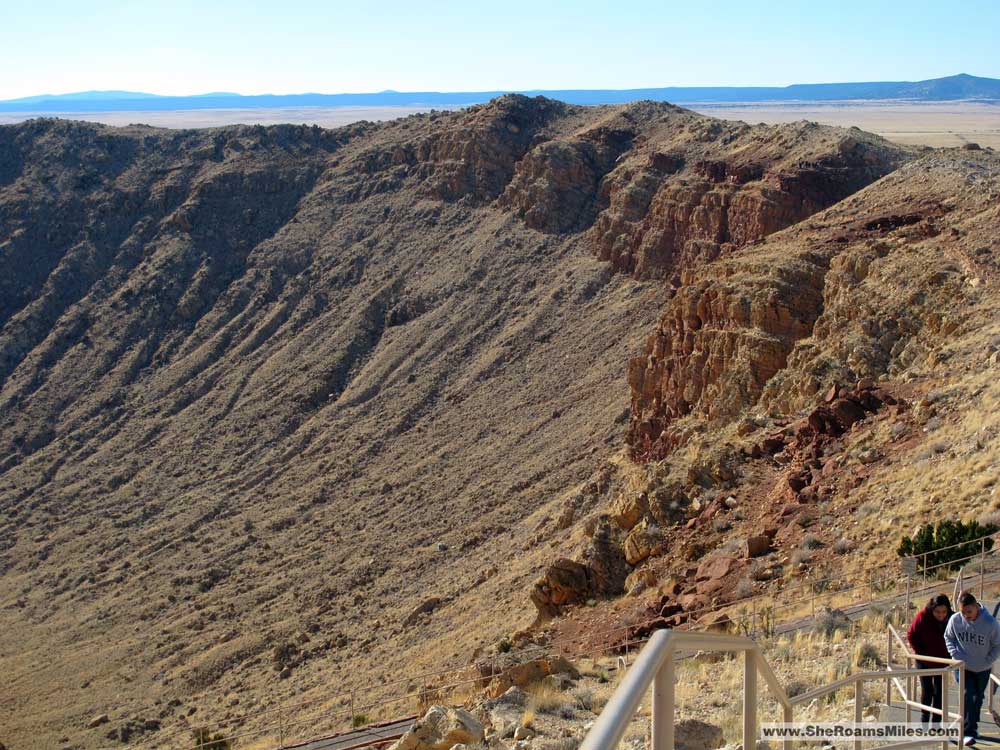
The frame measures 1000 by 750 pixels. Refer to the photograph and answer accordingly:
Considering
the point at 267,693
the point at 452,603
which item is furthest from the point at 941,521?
the point at 267,693

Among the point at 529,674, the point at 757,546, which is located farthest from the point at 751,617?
the point at 529,674

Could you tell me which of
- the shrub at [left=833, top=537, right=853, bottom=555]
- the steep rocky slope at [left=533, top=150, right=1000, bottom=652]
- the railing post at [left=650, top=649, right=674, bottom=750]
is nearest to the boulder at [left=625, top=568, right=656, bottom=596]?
the steep rocky slope at [left=533, top=150, right=1000, bottom=652]

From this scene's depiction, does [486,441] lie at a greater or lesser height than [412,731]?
lesser

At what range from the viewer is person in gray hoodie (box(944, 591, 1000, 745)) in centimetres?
780

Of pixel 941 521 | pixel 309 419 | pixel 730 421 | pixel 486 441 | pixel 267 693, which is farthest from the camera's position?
pixel 309 419

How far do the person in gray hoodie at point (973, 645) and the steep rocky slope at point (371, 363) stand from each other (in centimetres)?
1131

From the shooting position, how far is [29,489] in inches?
1816

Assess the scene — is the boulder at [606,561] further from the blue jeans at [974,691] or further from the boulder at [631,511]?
the blue jeans at [974,691]

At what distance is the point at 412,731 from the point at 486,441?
2974cm

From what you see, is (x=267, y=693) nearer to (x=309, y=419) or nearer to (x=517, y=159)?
(x=309, y=419)

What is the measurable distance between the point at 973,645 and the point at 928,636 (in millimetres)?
467

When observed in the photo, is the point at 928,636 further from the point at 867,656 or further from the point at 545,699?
the point at 545,699

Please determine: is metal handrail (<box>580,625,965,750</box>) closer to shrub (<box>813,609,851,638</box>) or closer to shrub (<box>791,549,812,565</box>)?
shrub (<box>813,609,851,638</box>)

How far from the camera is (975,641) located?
25.7 ft
